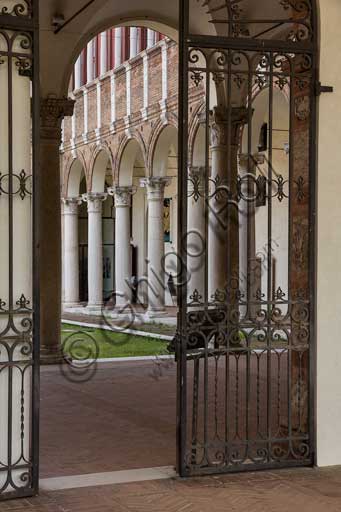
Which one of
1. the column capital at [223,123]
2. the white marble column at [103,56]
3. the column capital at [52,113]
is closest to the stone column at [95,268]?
the white marble column at [103,56]

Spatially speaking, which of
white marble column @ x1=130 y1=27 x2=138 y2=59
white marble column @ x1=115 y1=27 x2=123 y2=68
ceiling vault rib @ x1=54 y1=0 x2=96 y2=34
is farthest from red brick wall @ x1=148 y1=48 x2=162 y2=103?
ceiling vault rib @ x1=54 y1=0 x2=96 y2=34

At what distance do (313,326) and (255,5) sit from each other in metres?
7.46

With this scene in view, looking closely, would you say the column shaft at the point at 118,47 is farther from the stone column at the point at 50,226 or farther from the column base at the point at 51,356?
the column base at the point at 51,356

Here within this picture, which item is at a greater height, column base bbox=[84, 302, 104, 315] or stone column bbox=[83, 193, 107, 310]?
stone column bbox=[83, 193, 107, 310]

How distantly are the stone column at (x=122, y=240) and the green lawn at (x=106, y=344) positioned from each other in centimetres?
429

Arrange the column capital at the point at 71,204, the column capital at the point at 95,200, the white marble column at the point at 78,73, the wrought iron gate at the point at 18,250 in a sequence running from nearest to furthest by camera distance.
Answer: the wrought iron gate at the point at 18,250 < the column capital at the point at 95,200 < the white marble column at the point at 78,73 < the column capital at the point at 71,204

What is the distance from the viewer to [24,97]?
569cm

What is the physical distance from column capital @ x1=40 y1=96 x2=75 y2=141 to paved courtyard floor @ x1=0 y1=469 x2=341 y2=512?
795cm

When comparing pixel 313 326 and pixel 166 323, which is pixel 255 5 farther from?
pixel 166 323

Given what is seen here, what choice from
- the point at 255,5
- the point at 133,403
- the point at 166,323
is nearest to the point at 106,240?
the point at 166,323

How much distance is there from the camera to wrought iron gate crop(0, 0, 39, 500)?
18.4 feet

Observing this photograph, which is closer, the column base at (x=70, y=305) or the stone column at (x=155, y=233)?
the stone column at (x=155, y=233)

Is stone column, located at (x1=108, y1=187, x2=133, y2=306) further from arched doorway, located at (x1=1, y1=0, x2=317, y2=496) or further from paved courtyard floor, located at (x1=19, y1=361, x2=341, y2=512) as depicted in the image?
arched doorway, located at (x1=1, y1=0, x2=317, y2=496)

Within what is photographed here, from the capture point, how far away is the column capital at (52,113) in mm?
12867
